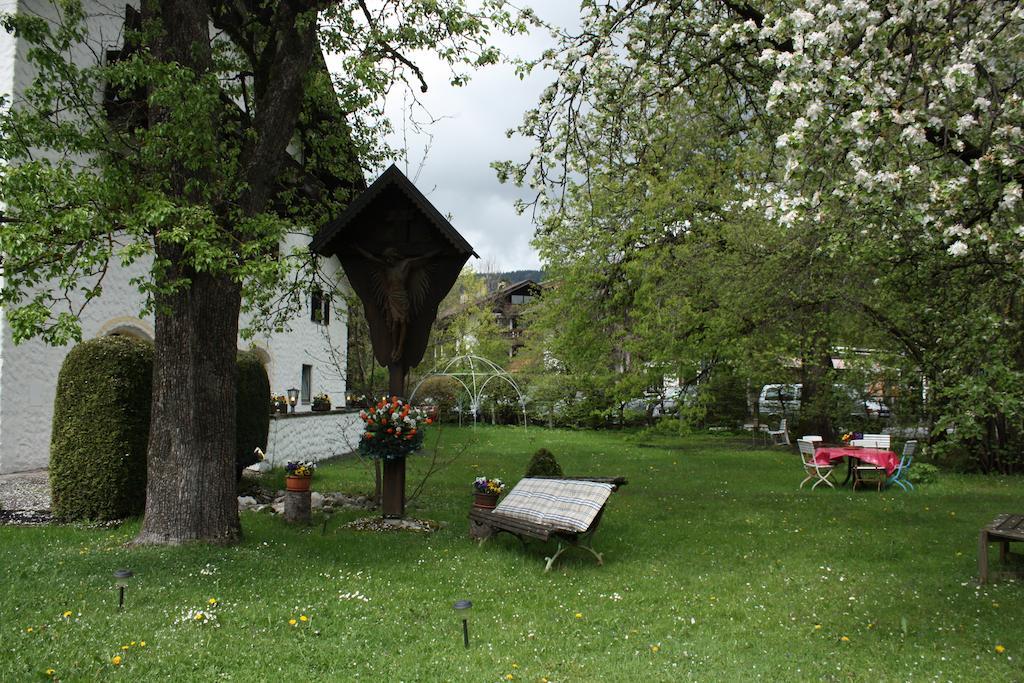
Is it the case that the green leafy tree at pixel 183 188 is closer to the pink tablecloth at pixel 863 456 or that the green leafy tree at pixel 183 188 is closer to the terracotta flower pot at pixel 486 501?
the terracotta flower pot at pixel 486 501

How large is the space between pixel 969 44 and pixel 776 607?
4518 mm

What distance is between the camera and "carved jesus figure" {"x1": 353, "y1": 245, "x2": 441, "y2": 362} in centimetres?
910

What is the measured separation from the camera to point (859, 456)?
1264 cm

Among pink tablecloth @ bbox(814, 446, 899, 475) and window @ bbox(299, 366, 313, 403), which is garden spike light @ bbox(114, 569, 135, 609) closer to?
pink tablecloth @ bbox(814, 446, 899, 475)

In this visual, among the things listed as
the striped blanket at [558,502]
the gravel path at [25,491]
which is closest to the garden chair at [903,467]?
the striped blanket at [558,502]

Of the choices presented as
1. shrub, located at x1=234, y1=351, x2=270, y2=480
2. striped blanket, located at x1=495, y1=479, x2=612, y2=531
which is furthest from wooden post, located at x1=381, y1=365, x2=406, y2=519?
shrub, located at x1=234, y1=351, x2=270, y2=480

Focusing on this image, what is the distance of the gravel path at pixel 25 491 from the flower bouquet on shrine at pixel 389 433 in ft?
12.7

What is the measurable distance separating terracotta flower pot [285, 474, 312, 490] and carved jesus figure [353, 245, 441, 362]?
174 cm

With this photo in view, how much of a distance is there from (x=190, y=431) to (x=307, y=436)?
27.8 ft

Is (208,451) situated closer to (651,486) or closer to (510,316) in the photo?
(651,486)

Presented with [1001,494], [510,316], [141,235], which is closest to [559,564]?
[141,235]

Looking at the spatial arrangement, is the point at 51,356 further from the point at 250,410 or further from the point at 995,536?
the point at 995,536

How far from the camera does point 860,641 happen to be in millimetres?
5258

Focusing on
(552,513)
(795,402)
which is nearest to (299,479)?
(552,513)
